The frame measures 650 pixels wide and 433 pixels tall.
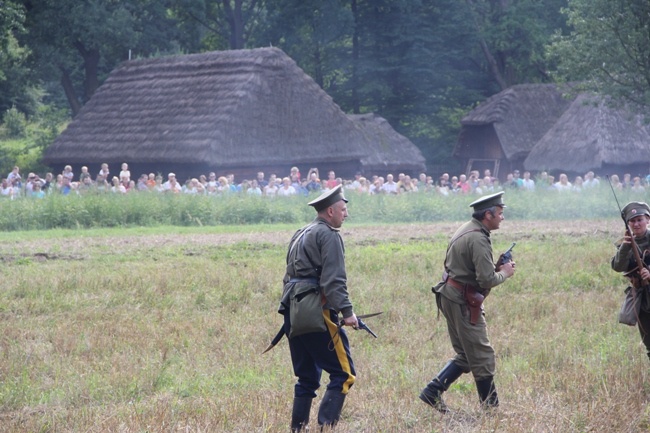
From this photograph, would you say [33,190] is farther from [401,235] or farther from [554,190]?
[554,190]

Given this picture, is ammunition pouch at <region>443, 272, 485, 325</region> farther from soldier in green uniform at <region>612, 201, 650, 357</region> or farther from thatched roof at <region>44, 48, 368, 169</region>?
thatched roof at <region>44, 48, 368, 169</region>

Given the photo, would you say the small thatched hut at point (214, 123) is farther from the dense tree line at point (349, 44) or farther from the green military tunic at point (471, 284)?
the green military tunic at point (471, 284)

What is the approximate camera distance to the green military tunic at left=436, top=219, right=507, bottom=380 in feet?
25.8

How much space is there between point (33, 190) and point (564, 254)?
44.1 ft

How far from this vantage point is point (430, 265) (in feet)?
53.1

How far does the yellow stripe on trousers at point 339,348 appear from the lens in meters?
7.22

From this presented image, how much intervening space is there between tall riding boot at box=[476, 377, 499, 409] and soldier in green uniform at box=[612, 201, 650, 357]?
1.49 m

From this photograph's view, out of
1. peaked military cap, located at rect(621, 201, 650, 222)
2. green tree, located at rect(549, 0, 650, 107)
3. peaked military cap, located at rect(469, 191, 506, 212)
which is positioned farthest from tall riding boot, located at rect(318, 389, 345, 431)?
green tree, located at rect(549, 0, 650, 107)

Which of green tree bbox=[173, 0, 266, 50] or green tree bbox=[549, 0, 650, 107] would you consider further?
green tree bbox=[173, 0, 266, 50]

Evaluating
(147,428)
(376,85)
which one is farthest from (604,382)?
(376,85)

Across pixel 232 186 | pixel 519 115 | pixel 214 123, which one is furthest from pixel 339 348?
pixel 519 115

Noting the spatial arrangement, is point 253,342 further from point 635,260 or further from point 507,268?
point 635,260

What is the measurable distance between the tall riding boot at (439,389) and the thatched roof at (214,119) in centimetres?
2492

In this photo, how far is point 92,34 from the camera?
3956 centimetres
